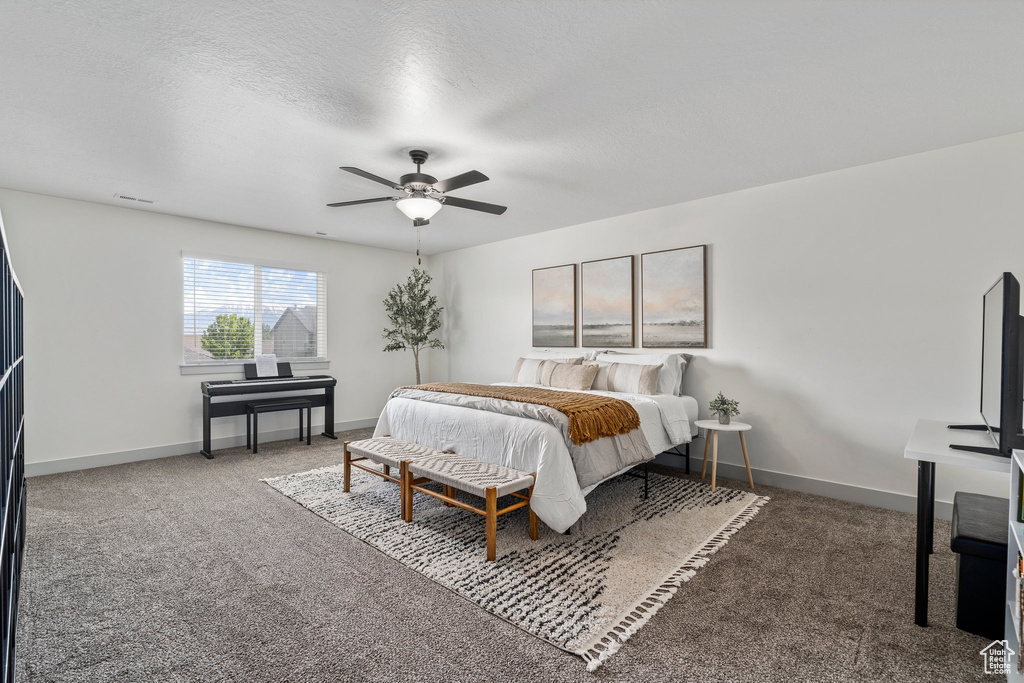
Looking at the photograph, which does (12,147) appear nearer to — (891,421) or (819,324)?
(819,324)

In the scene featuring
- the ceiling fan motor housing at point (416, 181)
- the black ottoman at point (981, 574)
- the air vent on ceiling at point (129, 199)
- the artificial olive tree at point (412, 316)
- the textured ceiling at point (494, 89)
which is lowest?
the black ottoman at point (981, 574)

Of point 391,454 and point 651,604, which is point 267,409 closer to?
point 391,454

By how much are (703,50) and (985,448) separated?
209 cm

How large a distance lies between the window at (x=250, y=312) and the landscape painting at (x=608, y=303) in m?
3.41

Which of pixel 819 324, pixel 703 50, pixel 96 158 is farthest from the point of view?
pixel 819 324

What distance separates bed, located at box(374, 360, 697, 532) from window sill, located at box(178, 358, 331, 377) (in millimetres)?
2210

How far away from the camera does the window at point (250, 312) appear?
5254mm

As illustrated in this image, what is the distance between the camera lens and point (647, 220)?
15.9 feet

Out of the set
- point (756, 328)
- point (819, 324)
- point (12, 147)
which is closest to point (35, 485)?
point (12, 147)

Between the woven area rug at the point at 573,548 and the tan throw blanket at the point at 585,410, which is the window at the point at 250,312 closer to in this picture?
the woven area rug at the point at 573,548

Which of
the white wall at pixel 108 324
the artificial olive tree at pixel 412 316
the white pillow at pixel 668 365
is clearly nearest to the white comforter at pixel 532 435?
the white pillow at pixel 668 365

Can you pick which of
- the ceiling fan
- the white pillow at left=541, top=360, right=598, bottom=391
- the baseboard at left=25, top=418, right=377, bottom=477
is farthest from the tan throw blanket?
the baseboard at left=25, top=418, right=377, bottom=477

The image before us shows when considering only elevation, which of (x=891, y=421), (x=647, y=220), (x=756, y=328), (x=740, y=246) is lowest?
(x=891, y=421)

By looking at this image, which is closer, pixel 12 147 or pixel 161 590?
pixel 161 590
